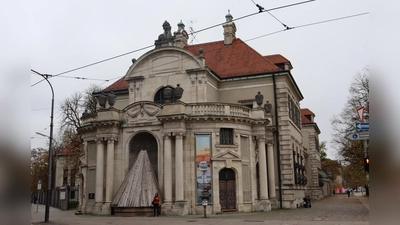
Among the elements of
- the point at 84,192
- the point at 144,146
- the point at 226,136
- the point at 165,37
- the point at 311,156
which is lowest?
the point at 84,192

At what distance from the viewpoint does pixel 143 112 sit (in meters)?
27.4

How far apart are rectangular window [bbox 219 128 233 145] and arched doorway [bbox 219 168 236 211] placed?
1.87 m

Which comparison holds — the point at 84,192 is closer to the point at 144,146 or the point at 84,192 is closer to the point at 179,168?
the point at 144,146

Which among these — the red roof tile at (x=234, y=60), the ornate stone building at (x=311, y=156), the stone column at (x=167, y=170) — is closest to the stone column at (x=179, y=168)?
the stone column at (x=167, y=170)

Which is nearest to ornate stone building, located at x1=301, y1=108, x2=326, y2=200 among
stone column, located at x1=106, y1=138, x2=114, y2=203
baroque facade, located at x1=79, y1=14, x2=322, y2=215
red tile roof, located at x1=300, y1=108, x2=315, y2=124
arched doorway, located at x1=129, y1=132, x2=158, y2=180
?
red tile roof, located at x1=300, y1=108, x2=315, y2=124

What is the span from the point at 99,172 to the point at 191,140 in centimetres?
696

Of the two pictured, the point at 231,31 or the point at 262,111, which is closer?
the point at 262,111

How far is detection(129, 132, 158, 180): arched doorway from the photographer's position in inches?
1095

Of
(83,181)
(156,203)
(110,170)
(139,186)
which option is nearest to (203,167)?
(156,203)
